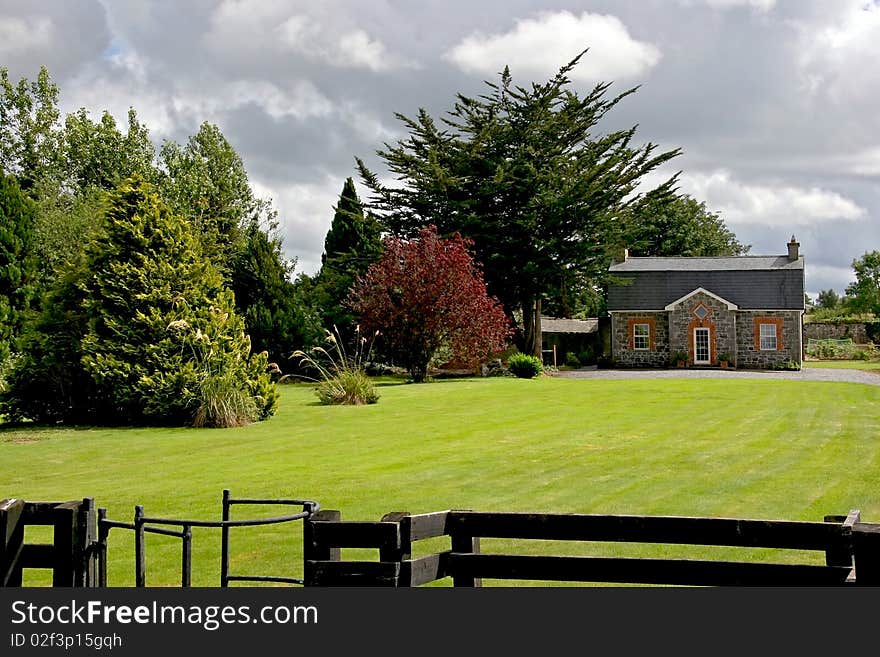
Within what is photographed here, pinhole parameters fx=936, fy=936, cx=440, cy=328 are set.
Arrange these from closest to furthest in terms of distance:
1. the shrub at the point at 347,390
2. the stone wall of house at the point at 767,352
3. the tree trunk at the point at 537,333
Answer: the shrub at the point at 347,390 < the stone wall of house at the point at 767,352 < the tree trunk at the point at 537,333

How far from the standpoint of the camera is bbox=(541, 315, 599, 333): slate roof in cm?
5041

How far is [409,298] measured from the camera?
107ft

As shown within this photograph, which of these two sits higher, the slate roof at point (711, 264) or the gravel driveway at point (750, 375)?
the slate roof at point (711, 264)

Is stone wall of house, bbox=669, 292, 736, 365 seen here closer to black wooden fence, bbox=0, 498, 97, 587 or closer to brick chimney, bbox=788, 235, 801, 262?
brick chimney, bbox=788, 235, 801, 262

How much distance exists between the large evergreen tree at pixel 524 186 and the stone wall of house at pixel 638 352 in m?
2.89

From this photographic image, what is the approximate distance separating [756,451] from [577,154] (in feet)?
100

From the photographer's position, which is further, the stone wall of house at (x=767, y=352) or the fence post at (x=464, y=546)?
the stone wall of house at (x=767, y=352)

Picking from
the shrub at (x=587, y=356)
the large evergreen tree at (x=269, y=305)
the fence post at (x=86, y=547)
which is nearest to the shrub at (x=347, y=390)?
the large evergreen tree at (x=269, y=305)

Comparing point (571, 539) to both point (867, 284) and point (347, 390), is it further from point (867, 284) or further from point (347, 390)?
point (867, 284)

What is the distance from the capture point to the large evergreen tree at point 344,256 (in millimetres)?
41453

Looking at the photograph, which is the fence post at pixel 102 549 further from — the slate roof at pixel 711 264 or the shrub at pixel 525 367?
the slate roof at pixel 711 264
